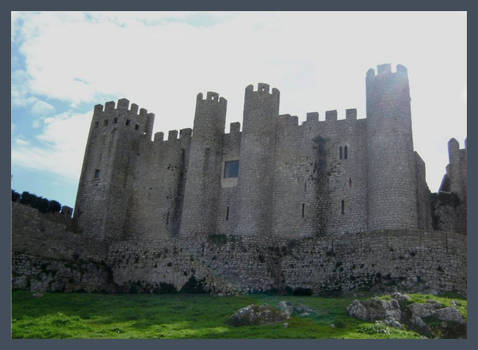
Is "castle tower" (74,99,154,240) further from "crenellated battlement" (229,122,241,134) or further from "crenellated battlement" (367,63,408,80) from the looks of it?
"crenellated battlement" (367,63,408,80)

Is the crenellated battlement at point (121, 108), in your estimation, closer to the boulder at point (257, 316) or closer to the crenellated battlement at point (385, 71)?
the crenellated battlement at point (385, 71)

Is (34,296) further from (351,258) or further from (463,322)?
(463,322)

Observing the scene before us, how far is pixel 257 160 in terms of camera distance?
115 ft

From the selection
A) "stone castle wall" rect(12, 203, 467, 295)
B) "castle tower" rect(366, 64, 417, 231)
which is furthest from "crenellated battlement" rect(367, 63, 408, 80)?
"stone castle wall" rect(12, 203, 467, 295)

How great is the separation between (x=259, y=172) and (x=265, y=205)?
7.28 ft

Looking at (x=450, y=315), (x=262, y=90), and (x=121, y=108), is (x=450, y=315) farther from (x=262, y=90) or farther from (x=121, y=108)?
(x=121, y=108)

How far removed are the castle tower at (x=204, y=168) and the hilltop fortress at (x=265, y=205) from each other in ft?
0.27

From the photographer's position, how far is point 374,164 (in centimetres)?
3056

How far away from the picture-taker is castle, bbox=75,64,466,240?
3062cm

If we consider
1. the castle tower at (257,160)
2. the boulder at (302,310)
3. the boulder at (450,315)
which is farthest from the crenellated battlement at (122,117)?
the boulder at (450,315)

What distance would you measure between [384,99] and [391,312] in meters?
15.8

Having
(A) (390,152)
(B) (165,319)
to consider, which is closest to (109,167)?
(A) (390,152)

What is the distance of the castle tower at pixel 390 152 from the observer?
29119mm

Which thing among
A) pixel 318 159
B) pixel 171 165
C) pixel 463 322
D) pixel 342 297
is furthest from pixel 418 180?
pixel 171 165
